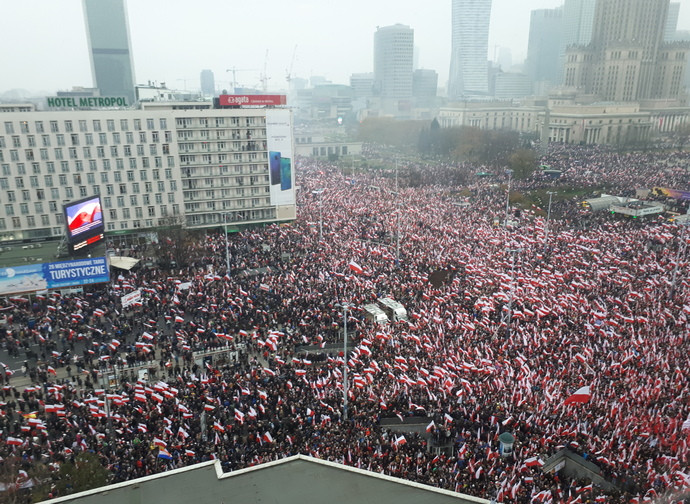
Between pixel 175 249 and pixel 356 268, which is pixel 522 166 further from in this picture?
pixel 175 249

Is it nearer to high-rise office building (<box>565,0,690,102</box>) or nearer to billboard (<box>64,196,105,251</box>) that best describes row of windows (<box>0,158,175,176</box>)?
billboard (<box>64,196,105,251</box>)

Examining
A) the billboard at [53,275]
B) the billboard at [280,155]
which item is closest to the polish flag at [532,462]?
the billboard at [53,275]

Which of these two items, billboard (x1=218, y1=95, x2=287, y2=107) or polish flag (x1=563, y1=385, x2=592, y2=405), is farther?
billboard (x1=218, y1=95, x2=287, y2=107)

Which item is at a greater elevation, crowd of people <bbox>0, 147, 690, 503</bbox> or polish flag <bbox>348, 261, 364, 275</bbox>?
polish flag <bbox>348, 261, 364, 275</bbox>

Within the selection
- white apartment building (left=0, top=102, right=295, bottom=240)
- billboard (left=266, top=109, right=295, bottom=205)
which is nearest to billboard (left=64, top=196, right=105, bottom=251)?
white apartment building (left=0, top=102, right=295, bottom=240)

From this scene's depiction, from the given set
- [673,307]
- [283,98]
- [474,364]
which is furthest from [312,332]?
[283,98]

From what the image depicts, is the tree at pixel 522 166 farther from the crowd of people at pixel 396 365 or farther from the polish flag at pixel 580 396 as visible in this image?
the polish flag at pixel 580 396
